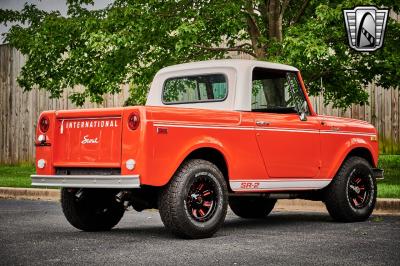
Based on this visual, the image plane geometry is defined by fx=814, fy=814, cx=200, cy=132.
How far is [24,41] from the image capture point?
16547 millimetres

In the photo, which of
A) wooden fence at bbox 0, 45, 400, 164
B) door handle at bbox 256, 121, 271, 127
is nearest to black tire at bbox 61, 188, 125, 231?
door handle at bbox 256, 121, 271, 127

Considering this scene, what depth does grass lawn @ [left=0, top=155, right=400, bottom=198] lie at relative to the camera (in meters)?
13.2

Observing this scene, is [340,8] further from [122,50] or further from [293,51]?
[122,50]

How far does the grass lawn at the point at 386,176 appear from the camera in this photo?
→ 13219 millimetres

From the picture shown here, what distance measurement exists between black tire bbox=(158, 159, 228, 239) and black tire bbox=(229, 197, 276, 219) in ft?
7.99

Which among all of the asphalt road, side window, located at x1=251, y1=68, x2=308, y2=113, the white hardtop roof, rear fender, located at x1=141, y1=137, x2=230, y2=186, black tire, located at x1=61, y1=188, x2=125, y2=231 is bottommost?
the asphalt road

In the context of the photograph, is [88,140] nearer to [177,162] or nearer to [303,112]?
[177,162]

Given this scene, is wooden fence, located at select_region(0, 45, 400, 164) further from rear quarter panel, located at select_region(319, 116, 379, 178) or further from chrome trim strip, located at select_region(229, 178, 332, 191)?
chrome trim strip, located at select_region(229, 178, 332, 191)

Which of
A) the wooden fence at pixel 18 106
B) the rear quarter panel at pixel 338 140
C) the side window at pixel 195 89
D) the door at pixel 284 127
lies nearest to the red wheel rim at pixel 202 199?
the door at pixel 284 127

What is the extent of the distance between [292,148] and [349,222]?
53.7 inches

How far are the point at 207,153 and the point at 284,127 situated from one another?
45.7 inches

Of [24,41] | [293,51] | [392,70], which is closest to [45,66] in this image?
[24,41]

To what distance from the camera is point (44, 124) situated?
895 cm

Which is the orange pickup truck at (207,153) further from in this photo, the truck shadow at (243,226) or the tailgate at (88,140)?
the truck shadow at (243,226)
